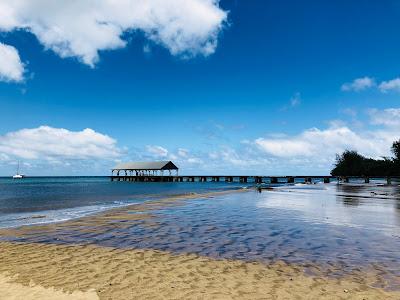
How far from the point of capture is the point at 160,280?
283 inches

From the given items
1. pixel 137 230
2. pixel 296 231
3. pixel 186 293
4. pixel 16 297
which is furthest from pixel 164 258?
pixel 296 231

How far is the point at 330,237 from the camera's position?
12.2 m

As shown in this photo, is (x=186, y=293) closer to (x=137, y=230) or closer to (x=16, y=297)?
(x=16, y=297)

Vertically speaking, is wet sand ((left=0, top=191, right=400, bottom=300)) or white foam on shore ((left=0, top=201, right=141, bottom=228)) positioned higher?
wet sand ((left=0, top=191, right=400, bottom=300))

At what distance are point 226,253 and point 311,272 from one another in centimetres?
286

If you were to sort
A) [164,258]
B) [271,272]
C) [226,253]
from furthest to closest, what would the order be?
[226,253] < [164,258] < [271,272]

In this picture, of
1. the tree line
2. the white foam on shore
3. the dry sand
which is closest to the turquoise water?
the white foam on shore

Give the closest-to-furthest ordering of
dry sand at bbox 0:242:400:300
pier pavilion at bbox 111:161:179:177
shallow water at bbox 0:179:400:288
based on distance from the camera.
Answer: dry sand at bbox 0:242:400:300 → shallow water at bbox 0:179:400:288 → pier pavilion at bbox 111:161:179:177

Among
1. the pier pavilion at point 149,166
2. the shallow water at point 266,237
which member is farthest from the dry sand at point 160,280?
the pier pavilion at point 149,166

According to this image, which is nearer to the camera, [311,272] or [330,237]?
[311,272]

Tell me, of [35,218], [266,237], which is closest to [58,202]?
[35,218]

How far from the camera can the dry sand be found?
632 cm

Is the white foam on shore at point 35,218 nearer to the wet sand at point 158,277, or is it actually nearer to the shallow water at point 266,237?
the shallow water at point 266,237

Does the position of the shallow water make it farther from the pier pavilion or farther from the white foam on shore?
the pier pavilion
